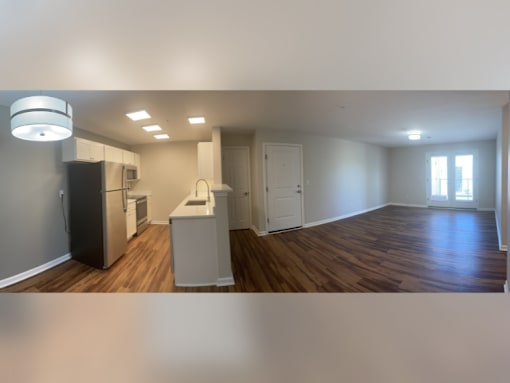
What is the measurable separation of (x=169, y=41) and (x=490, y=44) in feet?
2.33

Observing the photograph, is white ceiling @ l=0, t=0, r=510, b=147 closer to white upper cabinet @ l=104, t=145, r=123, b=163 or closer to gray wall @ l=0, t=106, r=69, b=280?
gray wall @ l=0, t=106, r=69, b=280

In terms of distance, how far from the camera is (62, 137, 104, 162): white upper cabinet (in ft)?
2.05

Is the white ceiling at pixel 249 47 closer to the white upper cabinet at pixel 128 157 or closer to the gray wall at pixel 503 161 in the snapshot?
the gray wall at pixel 503 161

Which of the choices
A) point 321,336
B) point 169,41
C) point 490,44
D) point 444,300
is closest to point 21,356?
point 321,336

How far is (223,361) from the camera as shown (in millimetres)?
304

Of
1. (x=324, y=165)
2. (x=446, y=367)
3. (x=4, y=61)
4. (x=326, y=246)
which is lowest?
(x=326, y=246)

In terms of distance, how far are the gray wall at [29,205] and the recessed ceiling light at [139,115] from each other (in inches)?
10.5

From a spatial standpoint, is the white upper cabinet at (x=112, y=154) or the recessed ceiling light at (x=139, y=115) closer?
the recessed ceiling light at (x=139, y=115)

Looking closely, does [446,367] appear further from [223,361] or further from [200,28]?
[200,28]

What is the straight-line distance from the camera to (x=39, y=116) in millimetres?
427

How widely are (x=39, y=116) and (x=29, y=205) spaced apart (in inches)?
20.1

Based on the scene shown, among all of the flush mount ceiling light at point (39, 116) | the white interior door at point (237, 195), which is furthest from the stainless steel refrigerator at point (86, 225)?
the white interior door at point (237, 195)

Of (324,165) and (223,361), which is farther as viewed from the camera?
(324,165)

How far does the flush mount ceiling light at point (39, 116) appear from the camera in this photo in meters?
0.42
